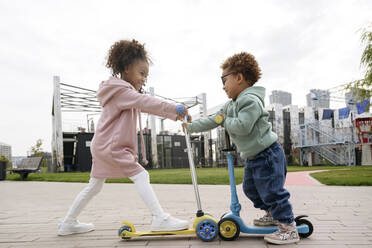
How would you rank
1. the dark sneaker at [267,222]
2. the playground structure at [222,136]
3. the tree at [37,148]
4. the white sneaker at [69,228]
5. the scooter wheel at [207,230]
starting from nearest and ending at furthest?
the scooter wheel at [207,230]
the dark sneaker at [267,222]
the white sneaker at [69,228]
the playground structure at [222,136]
the tree at [37,148]

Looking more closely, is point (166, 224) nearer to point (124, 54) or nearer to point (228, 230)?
point (228, 230)

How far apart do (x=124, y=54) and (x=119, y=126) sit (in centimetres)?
60

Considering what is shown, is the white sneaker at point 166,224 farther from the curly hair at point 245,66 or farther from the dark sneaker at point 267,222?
the curly hair at point 245,66

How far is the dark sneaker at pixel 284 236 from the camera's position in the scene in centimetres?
199

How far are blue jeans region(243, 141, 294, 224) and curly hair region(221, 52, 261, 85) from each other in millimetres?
563

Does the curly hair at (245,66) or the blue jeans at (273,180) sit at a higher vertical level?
the curly hair at (245,66)

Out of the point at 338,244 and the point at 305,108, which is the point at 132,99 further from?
the point at 305,108

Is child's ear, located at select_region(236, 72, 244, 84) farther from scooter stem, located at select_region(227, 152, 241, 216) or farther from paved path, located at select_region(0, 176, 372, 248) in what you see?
paved path, located at select_region(0, 176, 372, 248)

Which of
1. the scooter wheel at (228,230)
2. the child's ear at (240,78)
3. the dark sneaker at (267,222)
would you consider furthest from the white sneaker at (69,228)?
the child's ear at (240,78)

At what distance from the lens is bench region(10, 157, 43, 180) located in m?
11.5

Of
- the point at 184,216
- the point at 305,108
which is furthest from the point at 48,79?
the point at 305,108

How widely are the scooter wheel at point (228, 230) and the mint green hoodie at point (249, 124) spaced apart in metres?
0.49

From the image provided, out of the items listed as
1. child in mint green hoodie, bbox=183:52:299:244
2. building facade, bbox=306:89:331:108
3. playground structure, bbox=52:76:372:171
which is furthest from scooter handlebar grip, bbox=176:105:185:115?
building facade, bbox=306:89:331:108

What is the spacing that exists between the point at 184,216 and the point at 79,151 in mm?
18715
